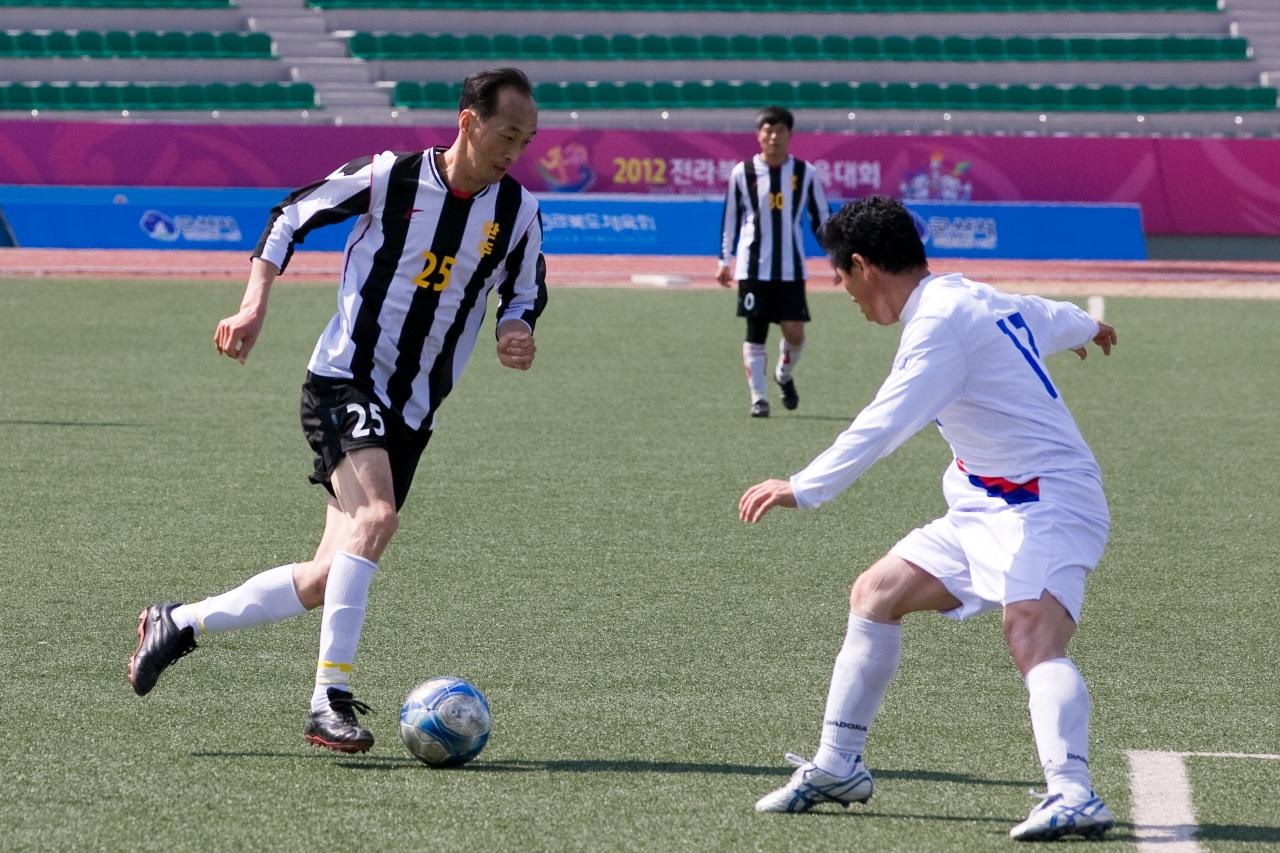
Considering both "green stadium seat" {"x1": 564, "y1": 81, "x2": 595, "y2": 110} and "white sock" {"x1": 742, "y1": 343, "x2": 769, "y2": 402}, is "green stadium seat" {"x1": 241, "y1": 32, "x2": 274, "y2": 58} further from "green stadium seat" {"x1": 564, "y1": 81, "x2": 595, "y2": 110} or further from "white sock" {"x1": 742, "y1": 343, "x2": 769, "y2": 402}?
"white sock" {"x1": 742, "y1": 343, "x2": 769, "y2": 402}

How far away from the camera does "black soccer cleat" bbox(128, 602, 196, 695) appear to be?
4797mm

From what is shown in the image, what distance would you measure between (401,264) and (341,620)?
40.6 inches

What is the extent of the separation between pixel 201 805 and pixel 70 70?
95.0ft

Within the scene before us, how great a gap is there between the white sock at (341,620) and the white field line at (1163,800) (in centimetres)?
208

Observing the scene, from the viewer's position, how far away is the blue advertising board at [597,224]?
24359 millimetres

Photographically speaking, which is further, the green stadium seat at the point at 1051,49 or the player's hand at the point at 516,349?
the green stadium seat at the point at 1051,49

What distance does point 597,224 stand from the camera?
25.1 metres

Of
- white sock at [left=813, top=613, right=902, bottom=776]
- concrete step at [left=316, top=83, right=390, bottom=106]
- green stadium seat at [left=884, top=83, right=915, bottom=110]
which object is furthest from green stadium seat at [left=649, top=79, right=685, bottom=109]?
white sock at [left=813, top=613, right=902, bottom=776]

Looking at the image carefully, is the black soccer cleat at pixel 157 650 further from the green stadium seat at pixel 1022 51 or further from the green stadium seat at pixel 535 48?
the green stadium seat at pixel 1022 51

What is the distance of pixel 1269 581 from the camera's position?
7039mm

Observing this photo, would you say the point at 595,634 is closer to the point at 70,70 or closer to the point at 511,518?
the point at 511,518

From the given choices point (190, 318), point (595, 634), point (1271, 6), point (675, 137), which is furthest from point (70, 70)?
point (595, 634)

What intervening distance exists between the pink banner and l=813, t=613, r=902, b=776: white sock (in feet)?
71.3

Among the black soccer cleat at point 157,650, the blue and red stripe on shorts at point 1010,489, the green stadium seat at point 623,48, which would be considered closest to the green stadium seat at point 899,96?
the green stadium seat at point 623,48
